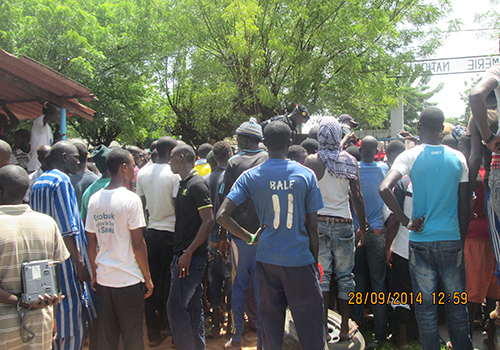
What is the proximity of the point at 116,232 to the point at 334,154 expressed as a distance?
2.30 meters

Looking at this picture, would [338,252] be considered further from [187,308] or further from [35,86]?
[35,86]

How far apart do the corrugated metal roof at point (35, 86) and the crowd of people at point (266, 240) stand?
8.14 feet

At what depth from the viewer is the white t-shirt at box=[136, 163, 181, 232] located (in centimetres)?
413

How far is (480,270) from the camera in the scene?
13.0 feet

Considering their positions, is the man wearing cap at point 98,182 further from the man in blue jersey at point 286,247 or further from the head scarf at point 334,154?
the head scarf at point 334,154

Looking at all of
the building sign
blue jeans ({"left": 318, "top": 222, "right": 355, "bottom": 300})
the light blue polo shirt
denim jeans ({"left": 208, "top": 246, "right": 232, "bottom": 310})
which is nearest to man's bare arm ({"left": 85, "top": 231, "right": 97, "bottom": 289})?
denim jeans ({"left": 208, "top": 246, "right": 232, "bottom": 310})

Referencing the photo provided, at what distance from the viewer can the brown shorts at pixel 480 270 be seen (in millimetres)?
3939

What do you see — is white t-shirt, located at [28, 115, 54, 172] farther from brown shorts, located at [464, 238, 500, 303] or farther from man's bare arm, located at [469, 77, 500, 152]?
brown shorts, located at [464, 238, 500, 303]

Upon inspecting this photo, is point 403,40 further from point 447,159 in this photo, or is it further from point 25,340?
point 25,340

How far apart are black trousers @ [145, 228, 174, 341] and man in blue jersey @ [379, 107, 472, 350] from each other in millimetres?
2459

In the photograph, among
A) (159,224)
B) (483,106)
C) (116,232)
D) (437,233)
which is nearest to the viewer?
(483,106)

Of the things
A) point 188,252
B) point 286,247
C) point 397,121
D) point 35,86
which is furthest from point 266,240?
point 397,121

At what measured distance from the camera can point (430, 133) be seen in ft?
10.8
